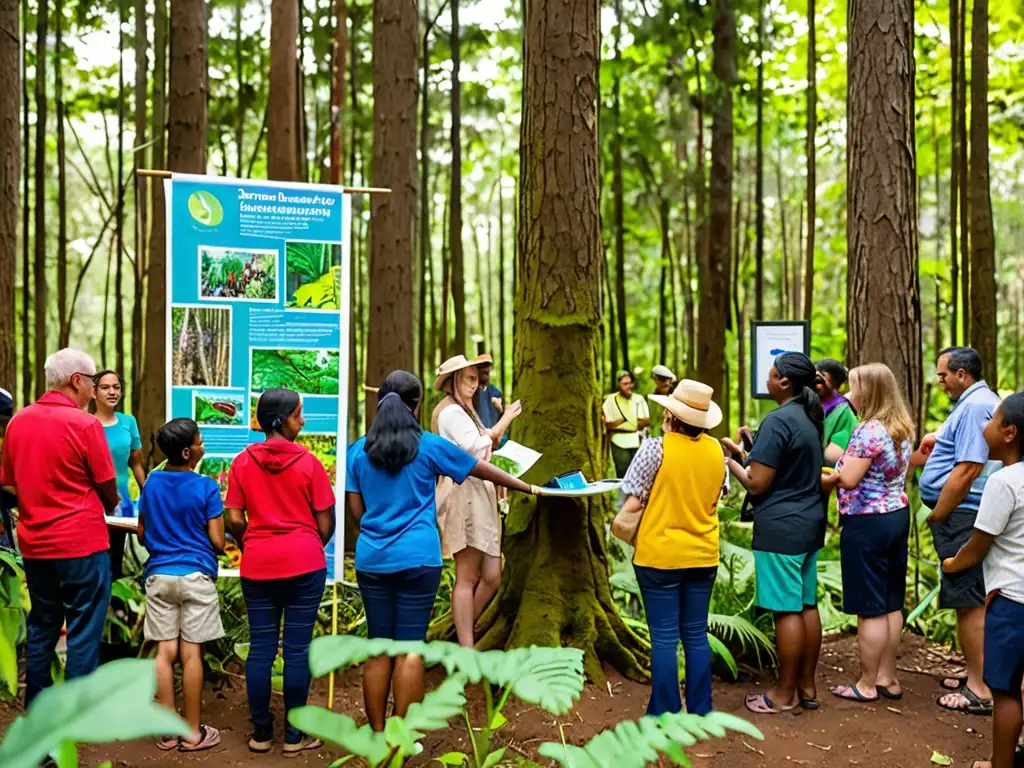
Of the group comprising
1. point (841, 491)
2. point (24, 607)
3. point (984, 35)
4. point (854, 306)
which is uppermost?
point (984, 35)

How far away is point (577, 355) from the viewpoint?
5.32m

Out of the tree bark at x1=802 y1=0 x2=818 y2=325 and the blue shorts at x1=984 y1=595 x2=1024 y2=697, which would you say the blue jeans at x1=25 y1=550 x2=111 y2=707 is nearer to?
the blue shorts at x1=984 y1=595 x2=1024 y2=697

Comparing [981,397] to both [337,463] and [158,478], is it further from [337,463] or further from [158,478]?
[158,478]

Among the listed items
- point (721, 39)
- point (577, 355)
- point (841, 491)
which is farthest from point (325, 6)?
point (841, 491)

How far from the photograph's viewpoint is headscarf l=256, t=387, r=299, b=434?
4438 millimetres

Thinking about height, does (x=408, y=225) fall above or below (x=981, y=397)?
above

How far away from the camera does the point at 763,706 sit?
502 centimetres

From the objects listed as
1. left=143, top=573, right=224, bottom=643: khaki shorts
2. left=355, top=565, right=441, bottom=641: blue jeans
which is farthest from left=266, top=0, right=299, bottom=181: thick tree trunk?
left=355, top=565, right=441, bottom=641: blue jeans

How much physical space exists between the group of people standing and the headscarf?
1.72m

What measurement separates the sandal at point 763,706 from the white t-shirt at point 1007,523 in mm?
1615

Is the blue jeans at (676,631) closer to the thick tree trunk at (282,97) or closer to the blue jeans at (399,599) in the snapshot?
the blue jeans at (399,599)

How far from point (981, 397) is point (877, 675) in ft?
5.54

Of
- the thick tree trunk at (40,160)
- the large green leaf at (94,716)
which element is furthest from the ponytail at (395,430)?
the thick tree trunk at (40,160)

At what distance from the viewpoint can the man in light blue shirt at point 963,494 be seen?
475 centimetres
